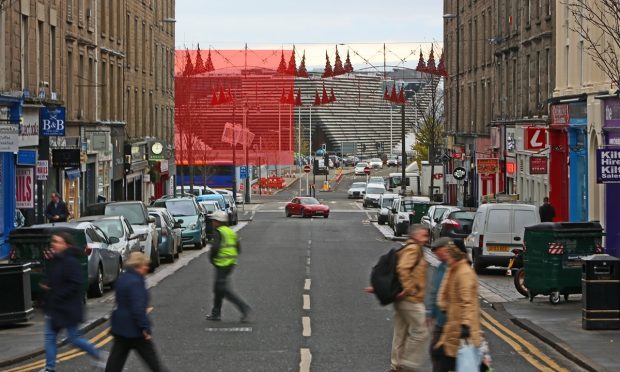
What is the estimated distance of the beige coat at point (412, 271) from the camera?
44.8 feet

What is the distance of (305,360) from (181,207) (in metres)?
29.1

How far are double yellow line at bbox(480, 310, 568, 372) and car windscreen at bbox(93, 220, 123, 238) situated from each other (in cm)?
1063

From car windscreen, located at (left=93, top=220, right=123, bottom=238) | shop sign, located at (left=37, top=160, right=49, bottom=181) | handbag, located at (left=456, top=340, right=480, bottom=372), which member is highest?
shop sign, located at (left=37, top=160, right=49, bottom=181)

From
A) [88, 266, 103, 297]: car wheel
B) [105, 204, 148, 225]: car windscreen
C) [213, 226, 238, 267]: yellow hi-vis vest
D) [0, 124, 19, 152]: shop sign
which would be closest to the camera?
[213, 226, 238, 267]: yellow hi-vis vest

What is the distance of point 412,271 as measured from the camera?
13680mm

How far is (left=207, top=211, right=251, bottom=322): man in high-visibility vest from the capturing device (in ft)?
66.5

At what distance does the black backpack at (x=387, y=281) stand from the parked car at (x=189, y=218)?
29.3m

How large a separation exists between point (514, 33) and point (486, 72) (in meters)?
9.07

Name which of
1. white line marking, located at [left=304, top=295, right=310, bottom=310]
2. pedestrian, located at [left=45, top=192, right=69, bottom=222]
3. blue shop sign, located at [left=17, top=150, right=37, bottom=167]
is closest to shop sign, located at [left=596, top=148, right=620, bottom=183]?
white line marking, located at [left=304, top=295, right=310, bottom=310]

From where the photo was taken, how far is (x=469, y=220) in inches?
1476

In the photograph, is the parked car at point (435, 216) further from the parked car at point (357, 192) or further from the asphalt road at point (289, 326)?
the parked car at point (357, 192)

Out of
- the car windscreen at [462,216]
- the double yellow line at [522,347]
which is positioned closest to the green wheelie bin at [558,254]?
the double yellow line at [522,347]

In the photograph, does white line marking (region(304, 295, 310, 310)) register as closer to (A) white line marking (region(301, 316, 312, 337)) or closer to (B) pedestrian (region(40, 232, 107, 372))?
(A) white line marking (region(301, 316, 312, 337))
